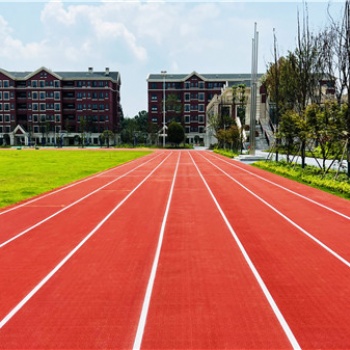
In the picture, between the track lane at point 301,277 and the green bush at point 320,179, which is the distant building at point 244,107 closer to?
the green bush at point 320,179

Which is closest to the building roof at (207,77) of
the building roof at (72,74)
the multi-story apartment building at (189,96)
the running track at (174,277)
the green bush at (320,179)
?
the multi-story apartment building at (189,96)

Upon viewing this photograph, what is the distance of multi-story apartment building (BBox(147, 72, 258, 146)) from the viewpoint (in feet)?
274

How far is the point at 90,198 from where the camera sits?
41.3 feet

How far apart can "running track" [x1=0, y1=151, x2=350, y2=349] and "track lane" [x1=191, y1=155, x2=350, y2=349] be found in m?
0.02

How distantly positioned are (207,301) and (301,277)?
5.55 feet

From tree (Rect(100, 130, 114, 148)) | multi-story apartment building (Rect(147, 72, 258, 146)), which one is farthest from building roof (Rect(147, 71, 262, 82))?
tree (Rect(100, 130, 114, 148))

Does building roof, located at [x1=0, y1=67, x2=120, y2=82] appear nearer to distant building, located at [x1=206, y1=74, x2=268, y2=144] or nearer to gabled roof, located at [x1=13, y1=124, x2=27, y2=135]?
gabled roof, located at [x1=13, y1=124, x2=27, y2=135]

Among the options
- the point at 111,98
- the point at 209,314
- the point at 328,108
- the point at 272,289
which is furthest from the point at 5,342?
the point at 111,98

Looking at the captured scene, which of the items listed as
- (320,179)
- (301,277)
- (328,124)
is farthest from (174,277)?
(328,124)

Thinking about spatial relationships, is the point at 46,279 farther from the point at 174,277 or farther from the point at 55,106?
the point at 55,106

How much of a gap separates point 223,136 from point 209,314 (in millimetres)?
39885

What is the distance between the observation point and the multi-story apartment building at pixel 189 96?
83.4 m

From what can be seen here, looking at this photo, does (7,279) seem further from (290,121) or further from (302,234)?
(290,121)

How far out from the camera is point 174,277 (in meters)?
5.55
